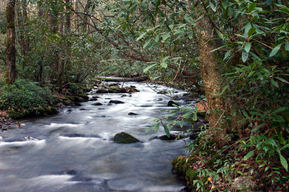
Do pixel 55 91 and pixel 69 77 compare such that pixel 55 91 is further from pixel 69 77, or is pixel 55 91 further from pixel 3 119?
pixel 3 119

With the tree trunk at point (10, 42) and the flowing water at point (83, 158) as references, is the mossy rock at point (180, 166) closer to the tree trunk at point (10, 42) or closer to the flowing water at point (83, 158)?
the flowing water at point (83, 158)

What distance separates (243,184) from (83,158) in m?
3.96

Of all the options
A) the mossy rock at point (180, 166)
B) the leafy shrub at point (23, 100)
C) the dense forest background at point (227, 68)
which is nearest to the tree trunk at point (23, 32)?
the leafy shrub at point (23, 100)

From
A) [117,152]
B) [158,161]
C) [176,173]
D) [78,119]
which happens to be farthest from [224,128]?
[78,119]

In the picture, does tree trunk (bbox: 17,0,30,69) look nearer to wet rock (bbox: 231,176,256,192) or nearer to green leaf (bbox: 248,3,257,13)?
wet rock (bbox: 231,176,256,192)

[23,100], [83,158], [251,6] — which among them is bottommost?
[83,158]

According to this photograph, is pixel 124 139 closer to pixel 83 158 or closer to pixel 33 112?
pixel 83 158

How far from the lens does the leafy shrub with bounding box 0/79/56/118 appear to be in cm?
936

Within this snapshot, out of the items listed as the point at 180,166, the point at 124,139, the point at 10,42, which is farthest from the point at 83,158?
the point at 10,42

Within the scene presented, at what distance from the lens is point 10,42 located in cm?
974

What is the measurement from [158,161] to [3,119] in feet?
19.4

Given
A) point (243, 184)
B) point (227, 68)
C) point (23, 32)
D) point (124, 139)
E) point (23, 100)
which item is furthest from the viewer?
point (23, 32)

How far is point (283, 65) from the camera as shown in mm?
2475

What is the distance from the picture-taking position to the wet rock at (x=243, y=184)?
3041 mm
